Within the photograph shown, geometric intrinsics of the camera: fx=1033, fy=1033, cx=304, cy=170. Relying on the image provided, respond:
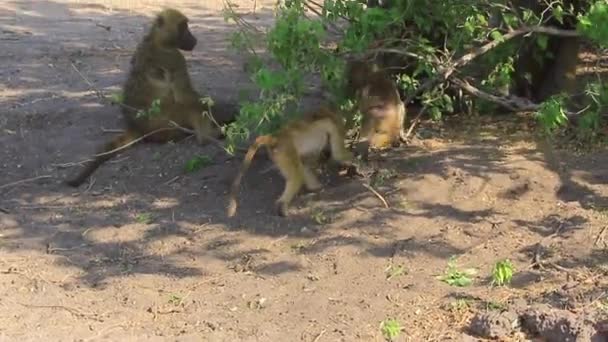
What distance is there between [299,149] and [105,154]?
195cm

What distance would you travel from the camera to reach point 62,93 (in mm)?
10680

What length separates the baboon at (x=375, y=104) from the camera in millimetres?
8453

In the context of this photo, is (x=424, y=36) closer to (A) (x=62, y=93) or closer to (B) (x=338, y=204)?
(B) (x=338, y=204)

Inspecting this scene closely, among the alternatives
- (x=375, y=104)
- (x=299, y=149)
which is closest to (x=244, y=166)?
(x=299, y=149)

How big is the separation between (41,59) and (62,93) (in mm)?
1421

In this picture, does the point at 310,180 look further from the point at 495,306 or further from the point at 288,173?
the point at 495,306

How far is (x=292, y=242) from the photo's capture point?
7.34 m

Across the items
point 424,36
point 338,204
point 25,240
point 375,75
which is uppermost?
point 424,36

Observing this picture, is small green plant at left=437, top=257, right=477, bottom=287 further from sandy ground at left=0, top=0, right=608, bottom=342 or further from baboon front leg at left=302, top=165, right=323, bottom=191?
baboon front leg at left=302, top=165, right=323, bottom=191

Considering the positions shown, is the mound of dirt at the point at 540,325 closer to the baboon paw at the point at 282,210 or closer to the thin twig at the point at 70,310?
the baboon paw at the point at 282,210

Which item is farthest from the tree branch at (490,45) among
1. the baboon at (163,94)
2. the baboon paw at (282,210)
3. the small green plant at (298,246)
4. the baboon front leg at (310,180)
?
the baboon at (163,94)

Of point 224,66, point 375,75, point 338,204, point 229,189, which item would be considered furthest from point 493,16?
point 224,66

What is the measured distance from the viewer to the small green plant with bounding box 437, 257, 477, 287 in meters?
6.64

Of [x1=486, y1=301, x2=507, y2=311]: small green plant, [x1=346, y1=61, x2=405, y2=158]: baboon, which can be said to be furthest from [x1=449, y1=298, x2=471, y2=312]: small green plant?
[x1=346, y1=61, x2=405, y2=158]: baboon
